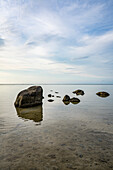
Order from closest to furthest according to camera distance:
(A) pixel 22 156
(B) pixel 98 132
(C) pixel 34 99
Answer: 1. (A) pixel 22 156
2. (B) pixel 98 132
3. (C) pixel 34 99

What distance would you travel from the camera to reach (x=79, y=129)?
9.05 m

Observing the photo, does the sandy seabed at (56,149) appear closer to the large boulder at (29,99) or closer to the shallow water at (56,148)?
the shallow water at (56,148)

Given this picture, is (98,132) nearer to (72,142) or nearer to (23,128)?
(72,142)

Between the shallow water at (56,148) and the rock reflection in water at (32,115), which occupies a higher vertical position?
the rock reflection in water at (32,115)

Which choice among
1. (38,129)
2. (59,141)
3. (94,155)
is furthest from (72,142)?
(38,129)

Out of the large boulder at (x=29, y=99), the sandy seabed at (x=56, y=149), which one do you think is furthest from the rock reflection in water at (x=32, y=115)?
the large boulder at (x=29, y=99)

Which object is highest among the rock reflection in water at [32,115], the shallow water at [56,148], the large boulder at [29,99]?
the large boulder at [29,99]

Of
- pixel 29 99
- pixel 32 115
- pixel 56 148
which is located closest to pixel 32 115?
pixel 32 115

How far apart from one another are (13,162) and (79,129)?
17.9 feet

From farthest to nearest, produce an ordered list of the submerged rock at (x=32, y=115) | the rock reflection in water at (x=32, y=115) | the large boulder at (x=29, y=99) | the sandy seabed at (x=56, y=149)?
the large boulder at (x=29, y=99)
the submerged rock at (x=32, y=115)
the rock reflection in water at (x=32, y=115)
the sandy seabed at (x=56, y=149)

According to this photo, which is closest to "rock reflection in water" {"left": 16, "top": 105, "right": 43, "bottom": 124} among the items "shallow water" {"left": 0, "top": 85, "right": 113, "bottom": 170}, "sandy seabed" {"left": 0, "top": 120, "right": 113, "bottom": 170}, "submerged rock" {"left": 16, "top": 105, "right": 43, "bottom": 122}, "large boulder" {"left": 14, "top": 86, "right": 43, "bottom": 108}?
"submerged rock" {"left": 16, "top": 105, "right": 43, "bottom": 122}

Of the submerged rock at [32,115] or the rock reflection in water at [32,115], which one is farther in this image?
the submerged rock at [32,115]

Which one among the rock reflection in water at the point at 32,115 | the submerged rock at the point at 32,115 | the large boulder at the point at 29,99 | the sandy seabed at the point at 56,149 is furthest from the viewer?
the large boulder at the point at 29,99

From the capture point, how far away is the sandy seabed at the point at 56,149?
190 inches
